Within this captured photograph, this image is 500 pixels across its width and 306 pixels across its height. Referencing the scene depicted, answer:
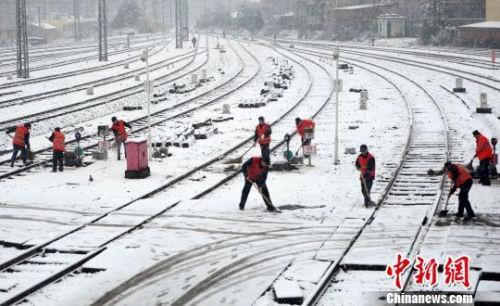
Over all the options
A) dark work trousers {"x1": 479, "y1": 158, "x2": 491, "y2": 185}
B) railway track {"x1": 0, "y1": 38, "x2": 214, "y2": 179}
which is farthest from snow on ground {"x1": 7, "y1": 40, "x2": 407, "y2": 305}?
railway track {"x1": 0, "y1": 38, "x2": 214, "y2": 179}

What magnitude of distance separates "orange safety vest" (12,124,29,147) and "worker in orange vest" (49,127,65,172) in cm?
125

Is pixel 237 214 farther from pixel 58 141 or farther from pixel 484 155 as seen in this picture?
pixel 58 141

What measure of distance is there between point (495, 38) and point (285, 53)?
21.1 m

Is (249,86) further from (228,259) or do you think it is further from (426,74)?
(228,259)

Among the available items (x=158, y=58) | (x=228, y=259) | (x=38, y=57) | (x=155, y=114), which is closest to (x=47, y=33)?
(x=38, y=57)

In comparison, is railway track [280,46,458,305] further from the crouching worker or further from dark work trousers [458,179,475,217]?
the crouching worker

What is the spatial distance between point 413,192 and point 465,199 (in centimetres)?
321

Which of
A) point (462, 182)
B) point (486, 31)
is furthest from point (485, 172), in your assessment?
point (486, 31)

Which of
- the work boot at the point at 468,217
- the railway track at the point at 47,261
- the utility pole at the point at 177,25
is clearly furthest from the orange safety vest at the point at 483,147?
the utility pole at the point at 177,25

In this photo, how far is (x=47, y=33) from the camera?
432 feet

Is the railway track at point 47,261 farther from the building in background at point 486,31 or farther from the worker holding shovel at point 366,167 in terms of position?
the building in background at point 486,31

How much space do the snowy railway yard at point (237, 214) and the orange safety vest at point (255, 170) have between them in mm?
747

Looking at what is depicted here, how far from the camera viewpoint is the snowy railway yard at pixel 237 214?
1283 centimetres

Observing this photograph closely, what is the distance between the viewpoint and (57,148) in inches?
892
